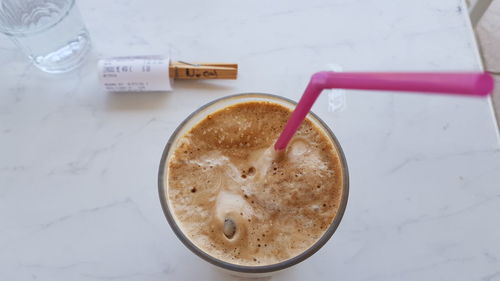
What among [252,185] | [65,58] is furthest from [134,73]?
[252,185]

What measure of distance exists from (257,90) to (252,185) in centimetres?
26

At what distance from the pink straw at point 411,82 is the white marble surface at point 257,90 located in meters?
0.31

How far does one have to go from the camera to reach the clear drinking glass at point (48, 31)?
31.4 inches

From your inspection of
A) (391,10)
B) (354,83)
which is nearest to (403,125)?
(391,10)

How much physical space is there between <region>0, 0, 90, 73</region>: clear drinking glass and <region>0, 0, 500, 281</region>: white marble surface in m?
0.02

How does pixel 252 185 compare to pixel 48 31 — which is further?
pixel 48 31

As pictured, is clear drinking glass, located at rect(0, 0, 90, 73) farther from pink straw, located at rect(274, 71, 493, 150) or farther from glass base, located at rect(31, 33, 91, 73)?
pink straw, located at rect(274, 71, 493, 150)

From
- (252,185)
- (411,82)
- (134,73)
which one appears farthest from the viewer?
(134,73)

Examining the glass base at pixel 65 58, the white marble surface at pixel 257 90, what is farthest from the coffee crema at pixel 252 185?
the glass base at pixel 65 58

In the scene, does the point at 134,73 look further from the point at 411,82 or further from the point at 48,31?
the point at 411,82

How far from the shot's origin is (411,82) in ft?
1.18

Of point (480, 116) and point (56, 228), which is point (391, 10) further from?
point (56, 228)

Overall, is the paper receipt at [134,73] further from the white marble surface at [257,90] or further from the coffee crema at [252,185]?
the coffee crema at [252,185]

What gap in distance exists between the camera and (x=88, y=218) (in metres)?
0.70
